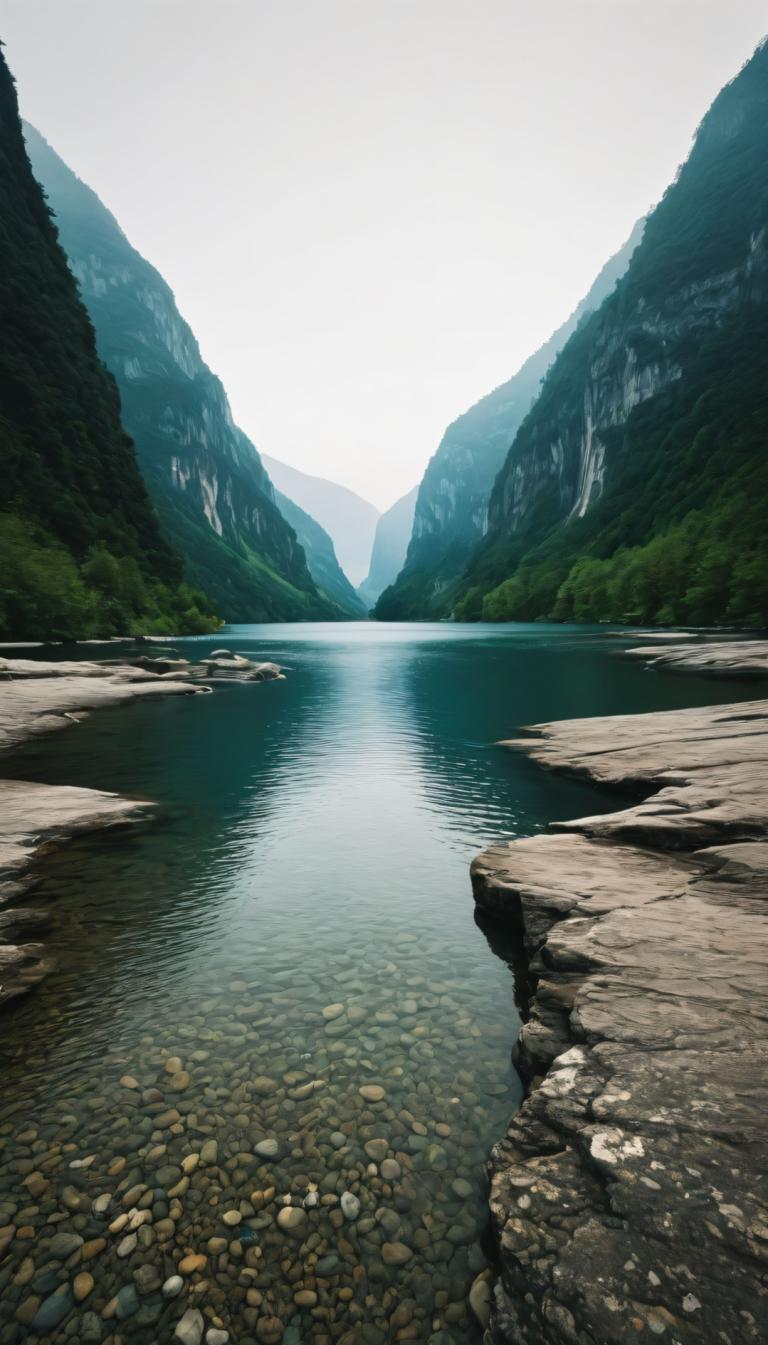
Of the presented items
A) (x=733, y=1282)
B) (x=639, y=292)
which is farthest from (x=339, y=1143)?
(x=639, y=292)

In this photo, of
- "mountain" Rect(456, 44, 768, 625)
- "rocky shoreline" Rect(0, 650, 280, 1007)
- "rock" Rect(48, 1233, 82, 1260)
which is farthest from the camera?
→ "mountain" Rect(456, 44, 768, 625)

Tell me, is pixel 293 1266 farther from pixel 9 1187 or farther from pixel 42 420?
pixel 42 420

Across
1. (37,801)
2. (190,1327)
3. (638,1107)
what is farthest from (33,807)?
(638,1107)

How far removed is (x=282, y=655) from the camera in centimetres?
7175

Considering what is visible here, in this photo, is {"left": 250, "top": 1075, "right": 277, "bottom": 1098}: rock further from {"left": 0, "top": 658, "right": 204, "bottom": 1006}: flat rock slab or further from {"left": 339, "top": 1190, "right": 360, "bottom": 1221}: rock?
{"left": 0, "top": 658, "right": 204, "bottom": 1006}: flat rock slab

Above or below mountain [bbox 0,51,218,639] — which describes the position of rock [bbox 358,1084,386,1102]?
below

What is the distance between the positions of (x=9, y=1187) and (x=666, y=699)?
31321 mm

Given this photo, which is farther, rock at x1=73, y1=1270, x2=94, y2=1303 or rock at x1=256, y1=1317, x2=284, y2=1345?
rock at x1=73, y1=1270, x2=94, y2=1303

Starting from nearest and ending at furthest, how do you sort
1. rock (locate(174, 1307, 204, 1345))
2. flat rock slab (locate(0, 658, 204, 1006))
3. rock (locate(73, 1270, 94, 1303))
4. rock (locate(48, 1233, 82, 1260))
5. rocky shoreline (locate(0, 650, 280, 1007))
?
1. rock (locate(174, 1307, 204, 1345))
2. rock (locate(73, 1270, 94, 1303))
3. rock (locate(48, 1233, 82, 1260))
4. flat rock slab (locate(0, 658, 204, 1006))
5. rocky shoreline (locate(0, 650, 280, 1007))

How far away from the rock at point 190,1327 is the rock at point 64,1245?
1.02 metres

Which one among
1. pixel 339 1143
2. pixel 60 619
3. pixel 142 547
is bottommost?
pixel 339 1143

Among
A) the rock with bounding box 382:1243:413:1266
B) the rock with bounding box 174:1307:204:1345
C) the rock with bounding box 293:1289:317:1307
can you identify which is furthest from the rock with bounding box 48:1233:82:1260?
the rock with bounding box 382:1243:413:1266

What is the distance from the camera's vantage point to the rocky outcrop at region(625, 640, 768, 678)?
36938 millimetres

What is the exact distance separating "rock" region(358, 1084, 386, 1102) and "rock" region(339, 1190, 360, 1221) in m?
1.03
